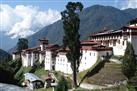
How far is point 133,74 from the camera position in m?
78.4

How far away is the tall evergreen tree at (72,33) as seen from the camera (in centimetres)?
8956

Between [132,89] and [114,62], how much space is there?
18886mm

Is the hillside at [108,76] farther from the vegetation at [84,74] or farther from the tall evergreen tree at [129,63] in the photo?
the tall evergreen tree at [129,63]

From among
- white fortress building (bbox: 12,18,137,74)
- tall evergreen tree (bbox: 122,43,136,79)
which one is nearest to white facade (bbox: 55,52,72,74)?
white fortress building (bbox: 12,18,137,74)

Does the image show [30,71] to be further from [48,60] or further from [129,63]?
[129,63]

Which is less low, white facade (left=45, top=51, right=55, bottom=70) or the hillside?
white facade (left=45, top=51, right=55, bottom=70)

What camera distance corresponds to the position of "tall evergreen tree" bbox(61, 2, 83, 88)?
89.6m

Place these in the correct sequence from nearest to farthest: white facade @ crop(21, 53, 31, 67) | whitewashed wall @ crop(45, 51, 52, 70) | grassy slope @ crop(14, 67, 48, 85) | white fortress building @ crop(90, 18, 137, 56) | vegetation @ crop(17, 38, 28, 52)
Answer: white fortress building @ crop(90, 18, 137, 56) → whitewashed wall @ crop(45, 51, 52, 70) → grassy slope @ crop(14, 67, 48, 85) → white facade @ crop(21, 53, 31, 67) → vegetation @ crop(17, 38, 28, 52)

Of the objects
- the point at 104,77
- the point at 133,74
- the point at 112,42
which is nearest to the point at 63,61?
the point at 112,42

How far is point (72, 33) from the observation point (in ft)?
297

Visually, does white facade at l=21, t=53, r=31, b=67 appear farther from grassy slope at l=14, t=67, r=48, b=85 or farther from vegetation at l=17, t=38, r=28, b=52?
vegetation at l=17, t=38, r=28, b=52

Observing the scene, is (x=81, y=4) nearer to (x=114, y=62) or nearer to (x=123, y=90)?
(x=114, y=62)

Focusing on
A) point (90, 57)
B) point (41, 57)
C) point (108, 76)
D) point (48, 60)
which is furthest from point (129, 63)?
point (41, 57)

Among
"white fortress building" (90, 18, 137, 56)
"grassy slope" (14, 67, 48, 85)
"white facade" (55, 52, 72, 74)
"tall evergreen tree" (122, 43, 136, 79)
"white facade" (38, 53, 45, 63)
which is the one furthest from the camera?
"white facade" (38, 53, 45, 63)
